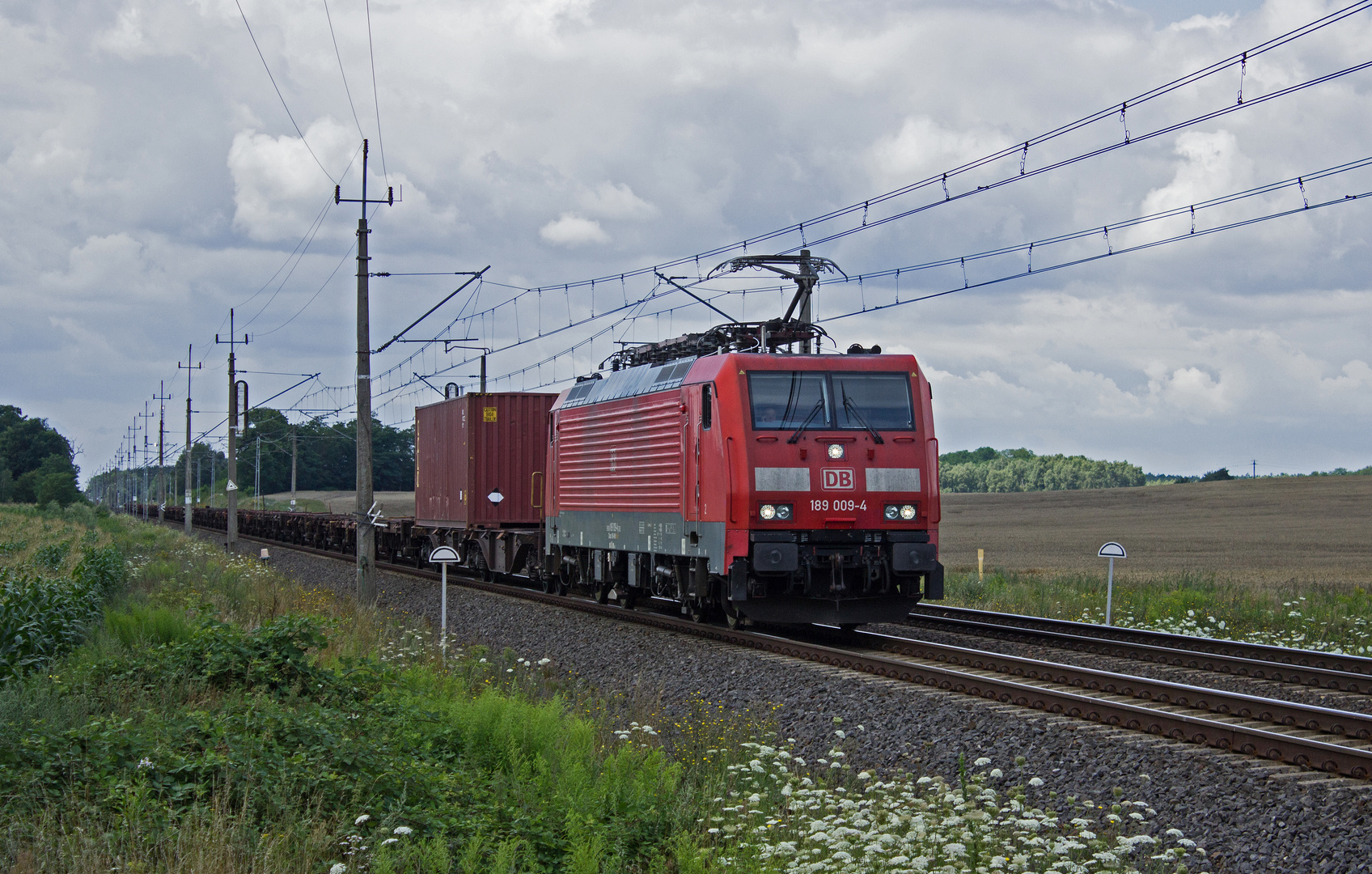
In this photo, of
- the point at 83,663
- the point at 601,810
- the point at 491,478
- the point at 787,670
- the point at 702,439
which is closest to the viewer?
A: the point at 601,810

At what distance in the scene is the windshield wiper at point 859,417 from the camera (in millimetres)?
14844

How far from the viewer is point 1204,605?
59.4 feet

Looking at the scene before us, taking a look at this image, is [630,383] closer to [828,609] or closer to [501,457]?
[828,609]

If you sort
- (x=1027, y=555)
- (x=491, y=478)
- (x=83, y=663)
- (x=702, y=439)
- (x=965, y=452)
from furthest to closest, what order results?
(x=965, y=452) → (x=1027, y=555) → (x=491, y=478) → (x=702, y=439) → (x=83, y=663)

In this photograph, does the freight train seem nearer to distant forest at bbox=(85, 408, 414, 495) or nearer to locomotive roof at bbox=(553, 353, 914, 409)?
locomotive roof at bbox=(553, 353, 914, 409)

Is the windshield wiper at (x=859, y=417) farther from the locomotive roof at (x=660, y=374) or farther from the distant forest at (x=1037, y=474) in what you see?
the distant forest at (x=1037, y=474)

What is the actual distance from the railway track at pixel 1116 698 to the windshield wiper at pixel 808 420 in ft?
7.76

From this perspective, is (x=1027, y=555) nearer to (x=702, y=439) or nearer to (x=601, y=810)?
(x=702, y=439)

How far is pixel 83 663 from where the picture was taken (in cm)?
1055

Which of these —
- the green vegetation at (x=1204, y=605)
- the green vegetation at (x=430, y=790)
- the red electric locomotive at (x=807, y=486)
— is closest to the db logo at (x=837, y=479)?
the red electric locomotive at (x=807, y=486)

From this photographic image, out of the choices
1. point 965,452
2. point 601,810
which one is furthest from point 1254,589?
point 965,452

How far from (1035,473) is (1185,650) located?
105123 mm

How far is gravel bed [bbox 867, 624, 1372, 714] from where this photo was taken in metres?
10.8

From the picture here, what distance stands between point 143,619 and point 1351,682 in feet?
39.6
